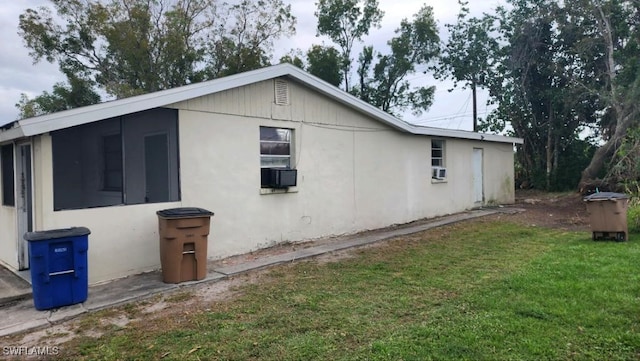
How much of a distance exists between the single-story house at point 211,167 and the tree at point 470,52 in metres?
13.3

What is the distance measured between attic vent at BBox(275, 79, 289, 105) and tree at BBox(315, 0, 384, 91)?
704 inches

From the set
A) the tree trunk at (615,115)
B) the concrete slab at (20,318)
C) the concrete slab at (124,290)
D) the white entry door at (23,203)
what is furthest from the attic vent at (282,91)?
the tree trunk at (615,115)

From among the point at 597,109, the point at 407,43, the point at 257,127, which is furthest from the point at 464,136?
the point at 407,43

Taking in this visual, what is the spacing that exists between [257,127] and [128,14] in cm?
1807

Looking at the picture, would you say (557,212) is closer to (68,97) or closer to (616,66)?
(616,66)

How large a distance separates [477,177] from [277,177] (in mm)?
8725

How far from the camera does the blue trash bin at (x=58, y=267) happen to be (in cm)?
454

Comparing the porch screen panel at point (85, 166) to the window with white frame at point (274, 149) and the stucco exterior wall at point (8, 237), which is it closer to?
the stucco exterior wall at point (8, 237)

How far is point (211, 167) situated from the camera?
23.2 ft

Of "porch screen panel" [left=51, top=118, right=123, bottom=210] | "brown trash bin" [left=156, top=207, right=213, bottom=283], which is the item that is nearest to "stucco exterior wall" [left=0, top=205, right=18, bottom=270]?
"porch screen panel" [left=51, top=118, right=123, bottom=210]

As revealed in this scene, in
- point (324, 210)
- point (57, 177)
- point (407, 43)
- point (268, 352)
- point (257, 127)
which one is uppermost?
point (407, 43)

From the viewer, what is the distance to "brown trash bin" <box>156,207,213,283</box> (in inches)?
220

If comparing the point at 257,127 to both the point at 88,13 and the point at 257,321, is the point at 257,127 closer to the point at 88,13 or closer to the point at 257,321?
the point at 257,321

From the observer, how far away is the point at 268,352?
3.49 m
